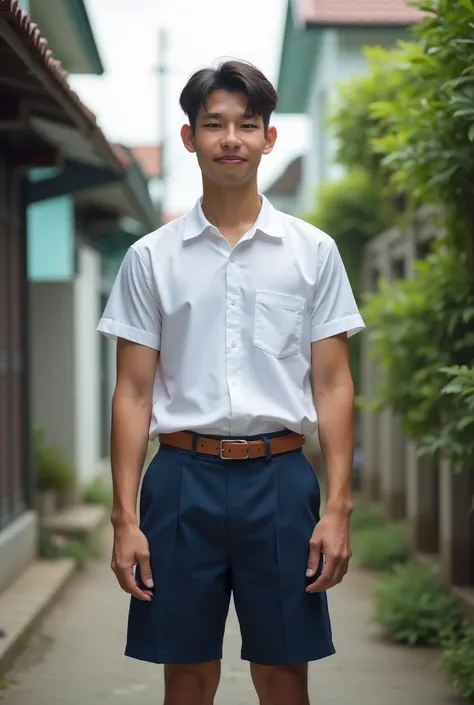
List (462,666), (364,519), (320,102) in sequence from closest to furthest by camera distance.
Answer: (462,666)
(364,519)
(320,102)

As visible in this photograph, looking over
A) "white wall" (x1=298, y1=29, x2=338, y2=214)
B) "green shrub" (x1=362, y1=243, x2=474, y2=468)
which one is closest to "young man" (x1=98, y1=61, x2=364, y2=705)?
"green shrub" (x1=362, y1=243, x2=474, y2=468)

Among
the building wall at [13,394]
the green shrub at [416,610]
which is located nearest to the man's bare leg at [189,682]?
the green shrub at [416,610]

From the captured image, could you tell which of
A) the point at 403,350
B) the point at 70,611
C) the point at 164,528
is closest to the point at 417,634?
the point at 403,350

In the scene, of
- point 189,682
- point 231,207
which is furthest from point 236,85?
point 189,682

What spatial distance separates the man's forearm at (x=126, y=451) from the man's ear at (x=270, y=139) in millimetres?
779

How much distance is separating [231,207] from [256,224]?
90mm

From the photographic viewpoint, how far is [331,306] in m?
3.38

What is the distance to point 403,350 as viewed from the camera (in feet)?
22.3

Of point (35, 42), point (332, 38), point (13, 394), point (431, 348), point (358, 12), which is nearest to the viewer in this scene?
point (35, 42)

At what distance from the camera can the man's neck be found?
135 inches

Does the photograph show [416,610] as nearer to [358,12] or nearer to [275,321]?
[275,321]

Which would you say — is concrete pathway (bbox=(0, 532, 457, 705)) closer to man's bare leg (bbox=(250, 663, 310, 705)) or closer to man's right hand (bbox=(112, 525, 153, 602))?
man's bare leg (bbox=(250, 663, 310, 705))

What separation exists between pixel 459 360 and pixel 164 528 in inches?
112

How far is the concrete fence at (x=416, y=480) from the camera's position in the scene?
22.8 feet
